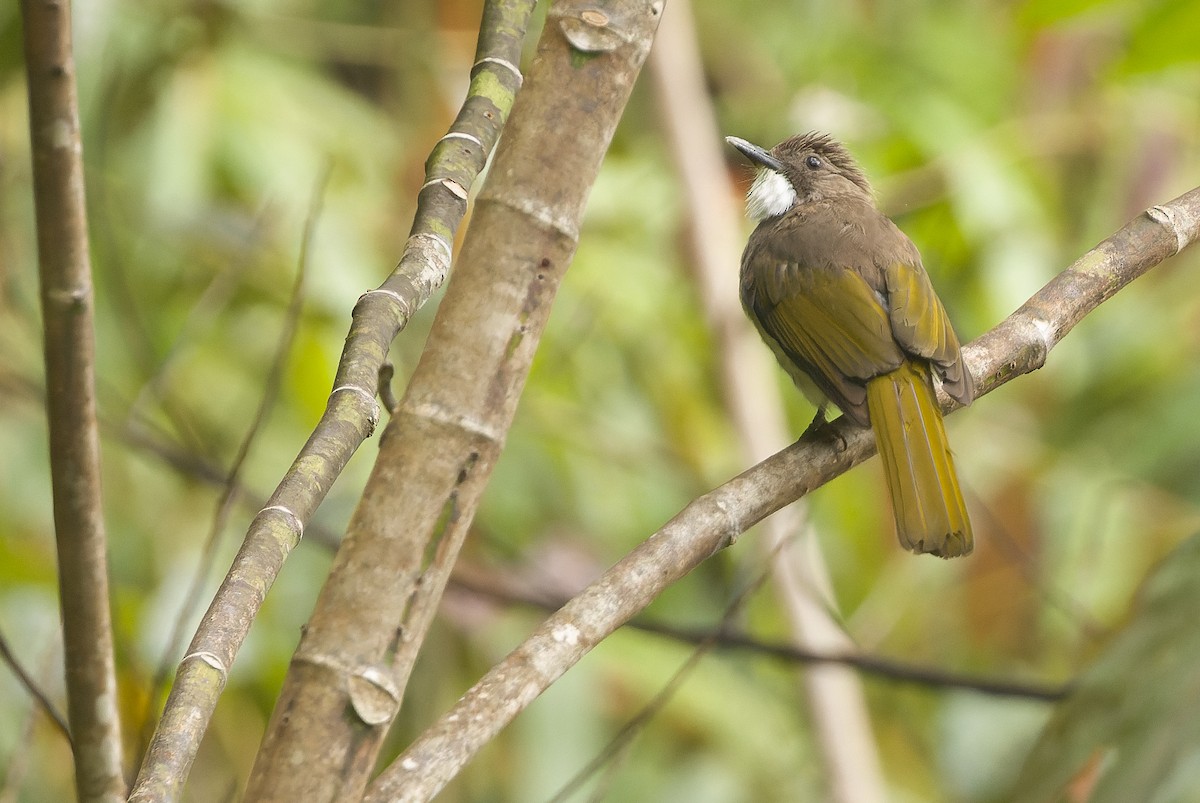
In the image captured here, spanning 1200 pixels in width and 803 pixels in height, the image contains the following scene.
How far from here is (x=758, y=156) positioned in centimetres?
363

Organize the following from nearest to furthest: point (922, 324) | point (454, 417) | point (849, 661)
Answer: point (454, 417)
point (849, 661)
point (922, 324)

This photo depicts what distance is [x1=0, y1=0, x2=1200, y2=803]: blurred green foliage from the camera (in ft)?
11.8

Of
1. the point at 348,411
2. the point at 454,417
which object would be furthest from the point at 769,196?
the point at 454,417

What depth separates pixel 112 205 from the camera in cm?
377

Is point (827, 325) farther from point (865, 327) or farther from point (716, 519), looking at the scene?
point (716, 519)

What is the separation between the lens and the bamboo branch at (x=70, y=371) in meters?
1.32

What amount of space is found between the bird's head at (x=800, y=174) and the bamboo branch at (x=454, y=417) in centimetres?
220

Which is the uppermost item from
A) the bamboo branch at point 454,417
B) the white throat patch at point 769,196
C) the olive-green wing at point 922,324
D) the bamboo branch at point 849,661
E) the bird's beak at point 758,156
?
the bird's beak at point 758,156

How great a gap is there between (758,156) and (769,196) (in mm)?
112

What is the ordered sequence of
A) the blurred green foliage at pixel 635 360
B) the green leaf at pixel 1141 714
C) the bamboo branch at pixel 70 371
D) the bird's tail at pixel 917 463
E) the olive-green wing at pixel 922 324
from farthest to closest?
the blurred green foliage at pixel 635 360
the olive-green wing at pixel 922 324
the bird's tail at pixel 917 463
the green leaf at pixel 1141 714
the bamboo branch at pixel 70 371

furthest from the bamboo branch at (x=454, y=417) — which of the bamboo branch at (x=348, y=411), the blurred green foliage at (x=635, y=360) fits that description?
the blurred green foliage at (x=635, y=360)

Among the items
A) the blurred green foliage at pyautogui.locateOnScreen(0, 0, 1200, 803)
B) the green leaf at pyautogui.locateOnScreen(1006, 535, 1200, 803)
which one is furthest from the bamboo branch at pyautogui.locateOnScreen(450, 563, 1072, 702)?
the blurred green foliage at pyautogui.locateOnScreen(0, 0, 1200, 803)

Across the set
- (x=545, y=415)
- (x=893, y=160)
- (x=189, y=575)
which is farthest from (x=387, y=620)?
(x=893, y=160)

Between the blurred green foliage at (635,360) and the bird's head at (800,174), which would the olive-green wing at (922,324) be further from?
the blurred green foliage at (635,360)
